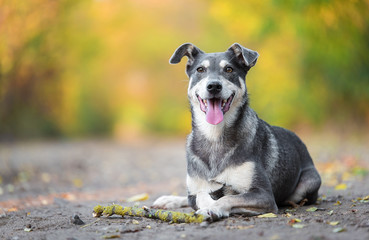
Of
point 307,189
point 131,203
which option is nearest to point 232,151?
point 307,189

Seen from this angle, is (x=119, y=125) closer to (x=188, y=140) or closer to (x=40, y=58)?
(x=40, y=58)

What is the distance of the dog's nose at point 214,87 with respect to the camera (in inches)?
217

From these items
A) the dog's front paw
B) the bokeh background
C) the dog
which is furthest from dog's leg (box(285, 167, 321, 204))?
the bokeh background

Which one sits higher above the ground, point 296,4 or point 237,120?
point 296,4

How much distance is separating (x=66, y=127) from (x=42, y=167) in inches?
590

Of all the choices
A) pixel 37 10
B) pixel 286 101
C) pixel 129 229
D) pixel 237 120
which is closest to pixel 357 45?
pixel 286 101

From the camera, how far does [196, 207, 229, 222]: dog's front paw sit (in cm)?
507

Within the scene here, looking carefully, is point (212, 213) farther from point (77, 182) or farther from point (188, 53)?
point (77, 182)

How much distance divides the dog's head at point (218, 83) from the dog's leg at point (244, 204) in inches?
36.6

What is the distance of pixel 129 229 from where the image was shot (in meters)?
4.93

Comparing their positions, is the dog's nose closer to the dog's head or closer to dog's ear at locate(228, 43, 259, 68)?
the dog's head

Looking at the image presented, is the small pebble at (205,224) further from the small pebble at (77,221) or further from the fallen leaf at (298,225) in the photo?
the small pebble at (77,221)

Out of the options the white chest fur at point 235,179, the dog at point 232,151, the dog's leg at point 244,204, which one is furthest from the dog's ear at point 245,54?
the dog's leg at point 244,204

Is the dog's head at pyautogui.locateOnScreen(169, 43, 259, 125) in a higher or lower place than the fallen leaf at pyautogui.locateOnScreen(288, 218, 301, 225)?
higher
